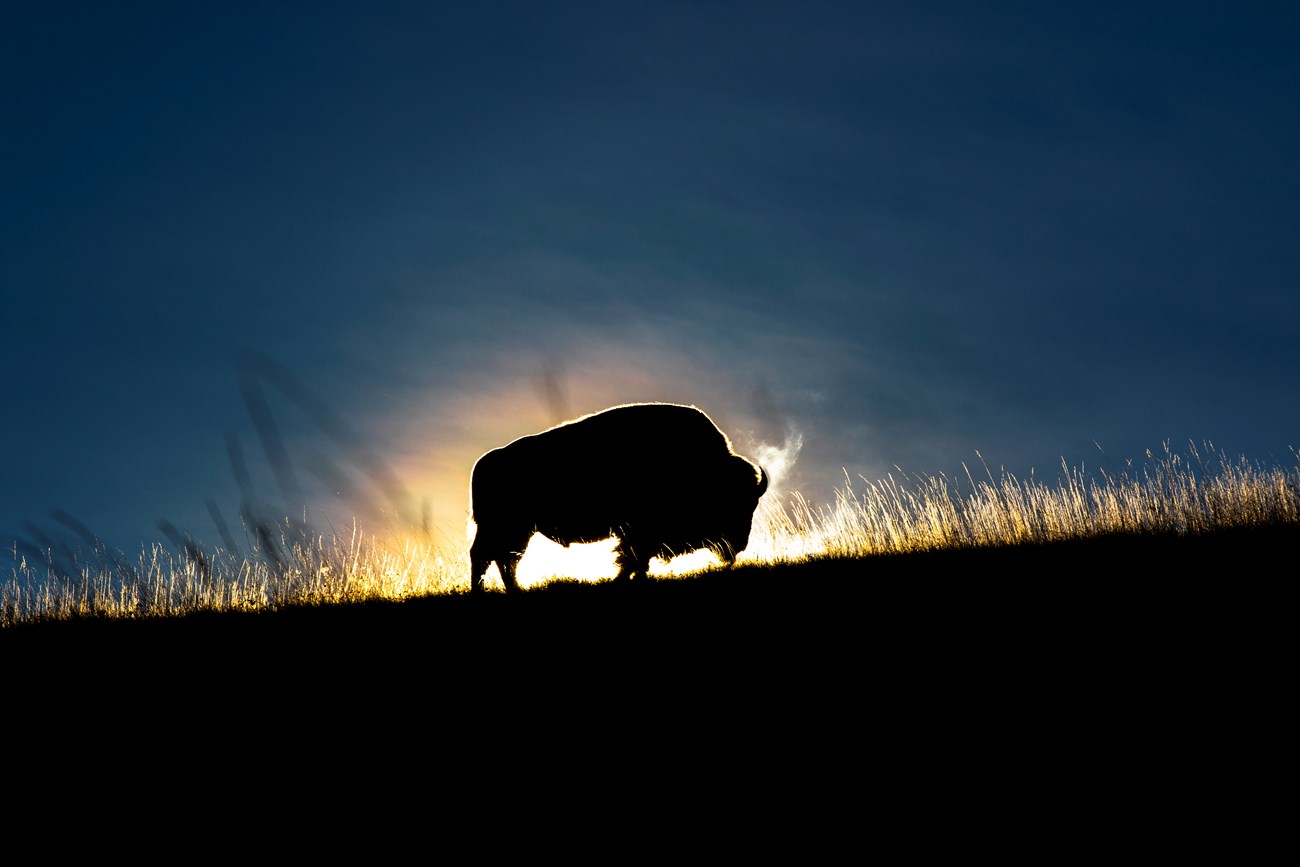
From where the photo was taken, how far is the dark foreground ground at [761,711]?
4.09 metres

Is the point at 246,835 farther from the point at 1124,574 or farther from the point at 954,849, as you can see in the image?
the point at 1124,574

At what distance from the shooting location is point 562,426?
31.4 ft

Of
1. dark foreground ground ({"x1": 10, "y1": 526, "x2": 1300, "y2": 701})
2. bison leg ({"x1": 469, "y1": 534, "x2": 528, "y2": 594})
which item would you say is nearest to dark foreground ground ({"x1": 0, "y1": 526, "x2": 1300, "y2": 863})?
dark foreground ground ({"x1": 10, "y1": 526, "x2": 1300, "y2": 701})

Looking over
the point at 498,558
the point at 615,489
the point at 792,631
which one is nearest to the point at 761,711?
the point at 792,631

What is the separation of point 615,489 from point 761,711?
4297 mm

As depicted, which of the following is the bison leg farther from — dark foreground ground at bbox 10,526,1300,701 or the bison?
dark foreground ground at bbox 10,526,1300,701

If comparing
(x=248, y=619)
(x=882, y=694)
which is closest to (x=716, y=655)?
(x=882, y=694)

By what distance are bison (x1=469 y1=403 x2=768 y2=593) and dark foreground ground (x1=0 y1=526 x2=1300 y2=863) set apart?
1035mm

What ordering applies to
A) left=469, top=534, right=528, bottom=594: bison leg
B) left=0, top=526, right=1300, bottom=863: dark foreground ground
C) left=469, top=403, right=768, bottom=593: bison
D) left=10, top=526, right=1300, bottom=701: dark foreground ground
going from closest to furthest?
1. left=0, top=526, right=1300, bottom=863: dark foreground ground
2. left=10, top=526, right=1300, bottom=701: dark foreground ground
3. left=469, top=403, right=768, bottom=593: bison
4. left=469, top=534, right=528, bottom=594: bison leg

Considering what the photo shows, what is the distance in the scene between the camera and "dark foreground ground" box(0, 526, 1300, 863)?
13.4ft

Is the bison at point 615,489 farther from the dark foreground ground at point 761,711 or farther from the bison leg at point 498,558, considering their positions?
the dark foreground ground at point 761,711

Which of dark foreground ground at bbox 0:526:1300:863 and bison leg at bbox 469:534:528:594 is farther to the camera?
bison leg at bbox 469:534:528:594

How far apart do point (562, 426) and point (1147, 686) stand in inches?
231

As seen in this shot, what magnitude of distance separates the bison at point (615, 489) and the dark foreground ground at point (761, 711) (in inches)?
40.7
